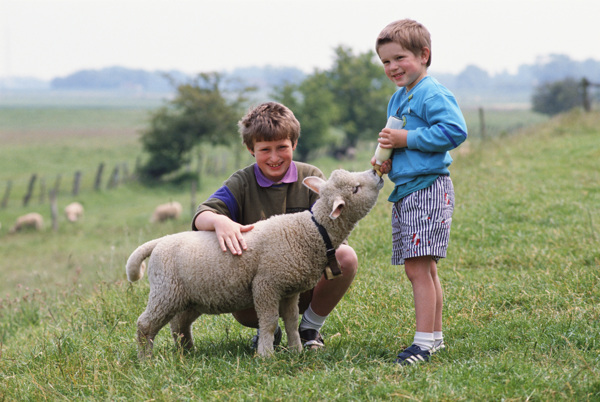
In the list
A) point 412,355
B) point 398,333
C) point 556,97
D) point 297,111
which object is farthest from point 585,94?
point 556,97

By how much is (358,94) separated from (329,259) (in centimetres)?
4429

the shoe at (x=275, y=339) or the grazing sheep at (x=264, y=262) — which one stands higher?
the grazing sheep at (x=264, y=262)

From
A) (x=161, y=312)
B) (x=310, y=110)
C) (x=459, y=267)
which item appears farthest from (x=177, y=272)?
(x=310, y=110)

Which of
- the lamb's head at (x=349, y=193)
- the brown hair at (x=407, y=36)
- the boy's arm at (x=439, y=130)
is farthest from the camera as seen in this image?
the lamb's head at (x=349, y=193)

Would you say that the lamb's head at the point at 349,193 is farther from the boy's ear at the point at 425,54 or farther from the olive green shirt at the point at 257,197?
the boy's ear at the point at 425,54

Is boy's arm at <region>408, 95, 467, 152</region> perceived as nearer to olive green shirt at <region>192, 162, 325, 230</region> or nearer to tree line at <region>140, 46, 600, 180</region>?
olive green shirt at <region>192, 162, 325, 230</region>

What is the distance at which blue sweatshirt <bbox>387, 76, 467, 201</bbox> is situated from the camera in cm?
342

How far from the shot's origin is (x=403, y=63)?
3586 mm

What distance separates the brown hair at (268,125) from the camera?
12.8 ft

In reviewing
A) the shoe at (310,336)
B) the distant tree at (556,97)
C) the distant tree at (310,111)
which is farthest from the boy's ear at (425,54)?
→ the distant tree at (556,97)

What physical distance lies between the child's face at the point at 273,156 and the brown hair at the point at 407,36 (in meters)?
0.88

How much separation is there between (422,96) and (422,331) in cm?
140

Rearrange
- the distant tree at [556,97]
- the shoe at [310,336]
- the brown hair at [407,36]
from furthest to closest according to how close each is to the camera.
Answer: the distant tree at [556,97] → the shoe at [310,336] → the brown hair at [407,36]

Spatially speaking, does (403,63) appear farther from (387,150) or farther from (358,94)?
(358,94)
